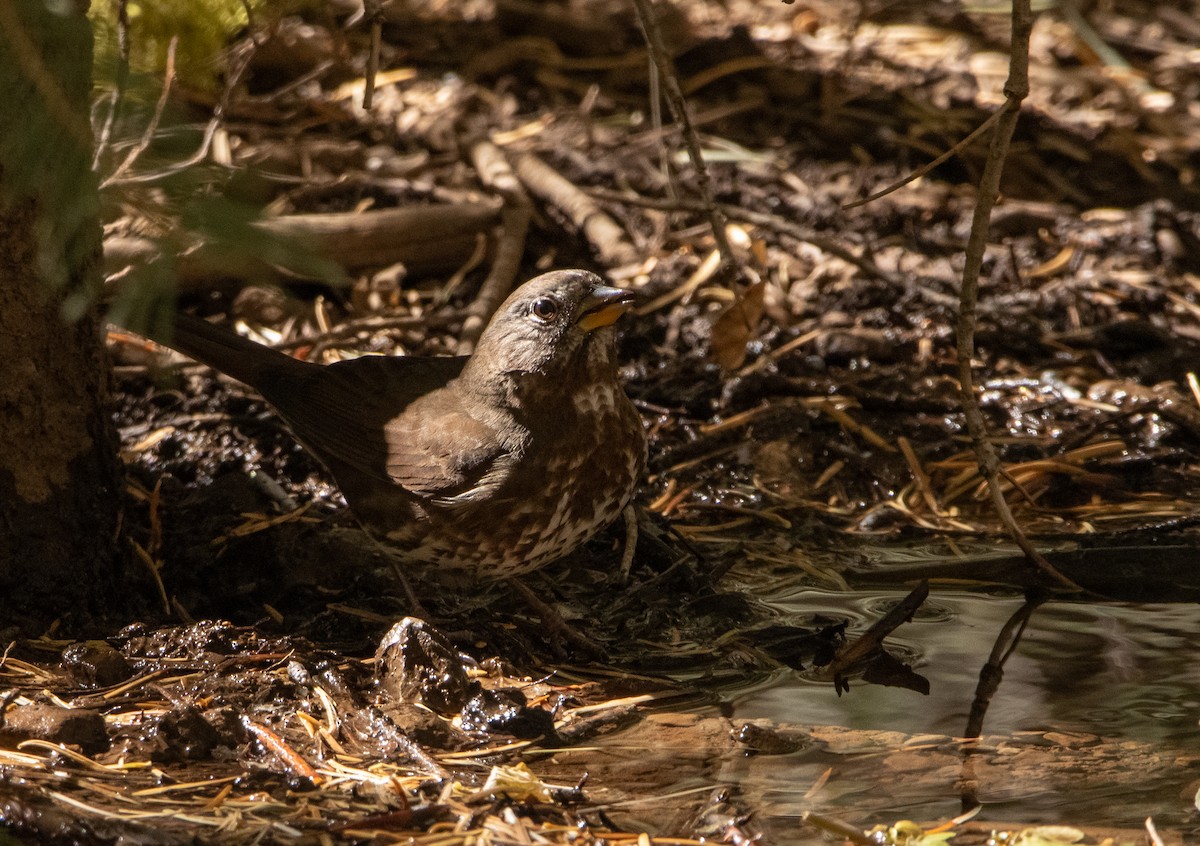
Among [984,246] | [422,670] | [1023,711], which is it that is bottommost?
[1023,711]

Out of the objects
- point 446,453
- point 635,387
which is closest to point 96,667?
point 446,453

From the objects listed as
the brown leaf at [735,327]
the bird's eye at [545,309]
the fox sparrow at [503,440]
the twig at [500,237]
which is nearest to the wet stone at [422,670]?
the fox sparrow at [503,440]

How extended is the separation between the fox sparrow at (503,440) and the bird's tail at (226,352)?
0.10ft

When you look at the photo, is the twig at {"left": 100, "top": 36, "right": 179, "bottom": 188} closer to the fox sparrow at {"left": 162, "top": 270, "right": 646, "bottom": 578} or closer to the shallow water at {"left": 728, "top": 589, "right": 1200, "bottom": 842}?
the fox sparrow at {"left": 162, "top": 270, "right": 646, "bottom": 578}

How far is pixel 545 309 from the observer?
12.3ft

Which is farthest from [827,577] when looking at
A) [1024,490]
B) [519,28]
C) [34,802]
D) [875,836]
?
[519,28]

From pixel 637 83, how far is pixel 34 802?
5347mm

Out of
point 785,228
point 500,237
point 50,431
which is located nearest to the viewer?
point 50,431

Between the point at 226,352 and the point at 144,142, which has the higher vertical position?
the point at 144,142

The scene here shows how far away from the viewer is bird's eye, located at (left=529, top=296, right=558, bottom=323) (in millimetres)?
3730

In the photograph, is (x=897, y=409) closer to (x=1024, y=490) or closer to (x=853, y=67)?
(x=1024, y=490)

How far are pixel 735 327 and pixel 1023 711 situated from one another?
5.44ft

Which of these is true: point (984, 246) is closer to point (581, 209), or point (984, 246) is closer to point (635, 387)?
point (635, 387)

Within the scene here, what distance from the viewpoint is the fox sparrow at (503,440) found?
3.61 m
